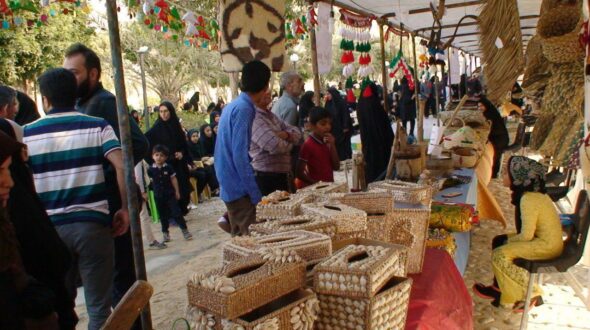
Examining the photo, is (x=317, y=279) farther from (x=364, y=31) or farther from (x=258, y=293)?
(x=364, y=31)

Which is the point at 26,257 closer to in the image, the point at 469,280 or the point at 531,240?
the point at 531,240

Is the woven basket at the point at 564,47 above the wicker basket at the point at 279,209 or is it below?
above

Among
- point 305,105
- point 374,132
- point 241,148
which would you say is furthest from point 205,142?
point 241,148

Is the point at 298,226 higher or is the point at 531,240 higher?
the point at 298,226

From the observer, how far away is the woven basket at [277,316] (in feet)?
3.77

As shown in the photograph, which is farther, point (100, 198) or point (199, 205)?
point (199, 205)

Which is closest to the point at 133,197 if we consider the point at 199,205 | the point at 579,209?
the point at 579,209

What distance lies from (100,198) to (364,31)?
11.7ft

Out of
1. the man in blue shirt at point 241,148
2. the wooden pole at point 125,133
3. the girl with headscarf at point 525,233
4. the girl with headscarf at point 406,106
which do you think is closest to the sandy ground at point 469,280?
the girl with headscarf at point 525,233

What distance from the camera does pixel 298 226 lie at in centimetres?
169

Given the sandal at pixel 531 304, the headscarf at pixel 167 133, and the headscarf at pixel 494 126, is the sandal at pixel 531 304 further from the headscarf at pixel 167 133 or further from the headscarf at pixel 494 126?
the headscarf at pixel 167 133

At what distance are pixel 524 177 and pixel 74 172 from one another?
263cm

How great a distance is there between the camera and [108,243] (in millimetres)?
2443

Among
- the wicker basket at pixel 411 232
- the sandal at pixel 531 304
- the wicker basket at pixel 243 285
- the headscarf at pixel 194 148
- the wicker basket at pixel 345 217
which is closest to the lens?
the wicker basket at pixel 243 285
